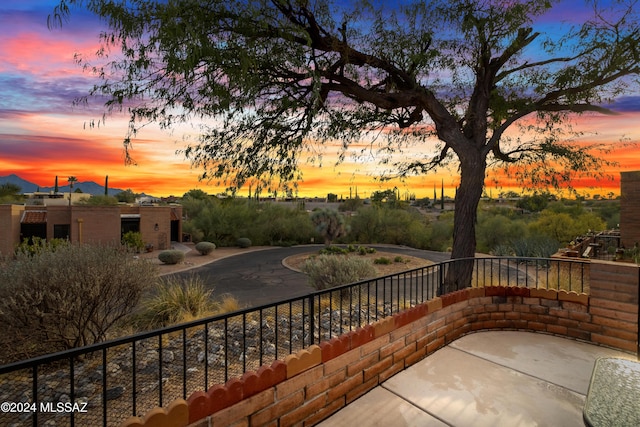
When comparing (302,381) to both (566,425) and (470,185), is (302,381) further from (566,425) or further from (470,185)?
(470,185)

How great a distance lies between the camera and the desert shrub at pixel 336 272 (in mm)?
10008

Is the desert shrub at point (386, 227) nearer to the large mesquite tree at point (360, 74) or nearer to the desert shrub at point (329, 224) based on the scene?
the desert shrub at point (329, 224)

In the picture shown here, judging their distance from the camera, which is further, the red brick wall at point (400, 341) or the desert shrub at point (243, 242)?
the desert shrub at point (243, 242)

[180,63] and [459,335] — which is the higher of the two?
[180,63]

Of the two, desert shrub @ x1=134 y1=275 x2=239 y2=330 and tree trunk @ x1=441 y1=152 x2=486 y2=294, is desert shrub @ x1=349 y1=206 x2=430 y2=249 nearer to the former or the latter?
tree trunk @ x1=441 y1=152 x2=486 y2=294

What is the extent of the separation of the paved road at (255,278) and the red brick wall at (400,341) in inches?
197

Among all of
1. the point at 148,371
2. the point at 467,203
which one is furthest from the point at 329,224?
the point at 148,371

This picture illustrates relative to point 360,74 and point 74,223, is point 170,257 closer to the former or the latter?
point 74,223

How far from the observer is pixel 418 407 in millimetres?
3607

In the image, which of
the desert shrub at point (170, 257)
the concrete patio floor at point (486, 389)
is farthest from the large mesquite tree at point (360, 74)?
the desert shrub at point (170, 257)

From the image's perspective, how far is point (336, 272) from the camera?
10141 millimetres

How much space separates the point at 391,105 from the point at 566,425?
635 centimetres

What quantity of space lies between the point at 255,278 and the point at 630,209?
16.1 metres

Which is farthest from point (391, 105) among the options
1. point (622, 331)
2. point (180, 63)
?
point (622, 331)
